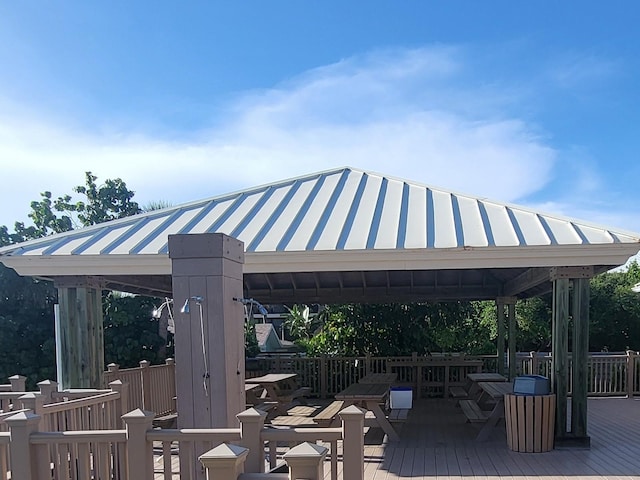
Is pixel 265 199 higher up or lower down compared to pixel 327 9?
lower down

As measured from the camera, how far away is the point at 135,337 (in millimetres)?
16188

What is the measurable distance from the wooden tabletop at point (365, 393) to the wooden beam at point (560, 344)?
226 centimetres

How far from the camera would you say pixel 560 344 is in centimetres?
702

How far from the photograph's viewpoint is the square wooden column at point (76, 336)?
23.8 ft

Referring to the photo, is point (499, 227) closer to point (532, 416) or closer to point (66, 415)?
point (532, 416)

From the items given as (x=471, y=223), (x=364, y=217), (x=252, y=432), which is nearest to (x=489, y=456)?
(x=471, y=223)

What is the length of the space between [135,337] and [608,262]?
43.9ft

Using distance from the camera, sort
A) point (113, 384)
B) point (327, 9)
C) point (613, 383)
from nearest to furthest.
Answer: point (113, 384) → point (327, 9) → point (613, 383)

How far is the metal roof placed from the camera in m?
6.59

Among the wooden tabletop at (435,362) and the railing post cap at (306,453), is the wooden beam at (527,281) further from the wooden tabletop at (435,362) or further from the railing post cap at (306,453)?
the railing post cap at (306,453)

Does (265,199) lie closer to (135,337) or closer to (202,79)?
(202,79)

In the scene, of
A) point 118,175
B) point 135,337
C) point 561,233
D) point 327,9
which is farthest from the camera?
point 118,175

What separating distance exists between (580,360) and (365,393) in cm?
284

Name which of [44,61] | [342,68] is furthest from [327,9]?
[44,61]
